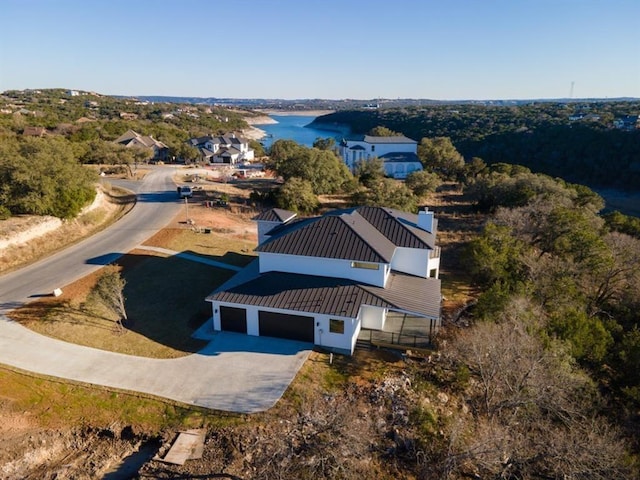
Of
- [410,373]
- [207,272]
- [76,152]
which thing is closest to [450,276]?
[410,373]

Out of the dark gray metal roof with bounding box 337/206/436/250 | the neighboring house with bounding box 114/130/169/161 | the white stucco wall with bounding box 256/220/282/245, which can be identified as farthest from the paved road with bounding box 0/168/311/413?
the neighboring house with bounding box 114/130/169/161

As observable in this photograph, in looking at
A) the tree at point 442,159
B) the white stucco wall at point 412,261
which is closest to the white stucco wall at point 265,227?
the white stucco wall at point 412,261

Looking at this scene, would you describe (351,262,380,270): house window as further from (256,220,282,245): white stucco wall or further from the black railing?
(256,220,282,245): white stucco wall

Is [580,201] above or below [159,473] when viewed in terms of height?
above

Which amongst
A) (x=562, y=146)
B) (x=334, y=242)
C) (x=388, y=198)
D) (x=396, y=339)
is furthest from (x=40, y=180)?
(x=562, y=146)

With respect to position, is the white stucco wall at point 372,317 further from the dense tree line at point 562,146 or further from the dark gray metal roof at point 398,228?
the dense tree line at point 562,146

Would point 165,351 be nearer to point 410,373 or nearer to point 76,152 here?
point 410,373

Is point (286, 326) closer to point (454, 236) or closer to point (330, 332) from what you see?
point (330, 332)
